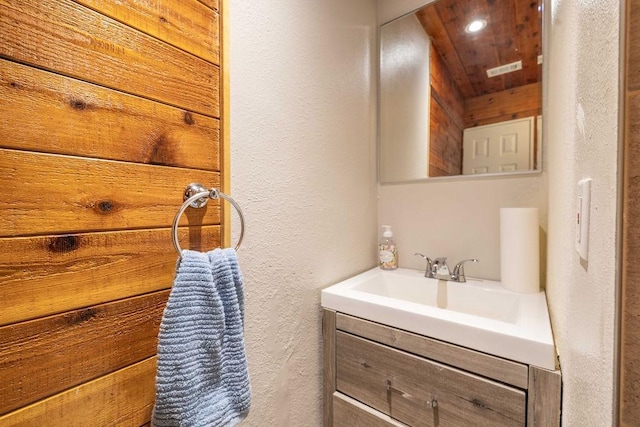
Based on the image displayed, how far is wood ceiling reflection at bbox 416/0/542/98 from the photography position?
1.06 m

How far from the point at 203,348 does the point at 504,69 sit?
1387mm

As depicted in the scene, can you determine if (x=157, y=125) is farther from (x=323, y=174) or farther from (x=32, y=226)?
(x=323, y=174)

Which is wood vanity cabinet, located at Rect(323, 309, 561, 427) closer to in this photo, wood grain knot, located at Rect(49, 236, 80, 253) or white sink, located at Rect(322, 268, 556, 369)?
white sink, located at Rect(322, 268, 556, 369)

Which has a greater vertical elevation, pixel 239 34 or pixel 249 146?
pixel 239 34

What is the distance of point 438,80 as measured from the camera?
1264mm

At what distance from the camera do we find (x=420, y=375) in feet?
2.64

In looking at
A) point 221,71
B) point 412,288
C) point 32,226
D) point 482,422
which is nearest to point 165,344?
point 32,226

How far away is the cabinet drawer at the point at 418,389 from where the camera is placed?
0.69m

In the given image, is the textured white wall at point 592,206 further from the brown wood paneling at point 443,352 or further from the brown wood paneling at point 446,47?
the brown wood paneling at point 446,47

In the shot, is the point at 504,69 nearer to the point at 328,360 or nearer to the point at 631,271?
the point at 631,271

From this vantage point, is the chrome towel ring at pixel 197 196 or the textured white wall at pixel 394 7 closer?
the chrome towel ring at pixel 197 196

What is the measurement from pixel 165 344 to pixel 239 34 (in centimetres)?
79

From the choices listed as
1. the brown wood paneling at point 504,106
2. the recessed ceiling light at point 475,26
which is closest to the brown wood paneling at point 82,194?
the brown wood paneling at point 504,106

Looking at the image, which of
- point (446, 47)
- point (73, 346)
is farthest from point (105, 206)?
point (446, 47)
